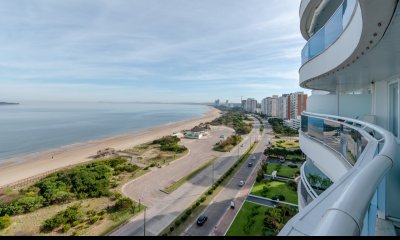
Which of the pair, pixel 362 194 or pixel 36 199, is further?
pixel 36 199

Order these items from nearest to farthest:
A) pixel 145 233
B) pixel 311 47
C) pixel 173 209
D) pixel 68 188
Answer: pixel 311 47
pixel 145 233
pixel 173 209
pixel 68 188

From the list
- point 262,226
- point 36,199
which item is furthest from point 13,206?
point 262,226

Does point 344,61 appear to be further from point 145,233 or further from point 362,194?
point 145,233

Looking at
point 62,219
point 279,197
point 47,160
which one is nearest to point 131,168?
point 62,219

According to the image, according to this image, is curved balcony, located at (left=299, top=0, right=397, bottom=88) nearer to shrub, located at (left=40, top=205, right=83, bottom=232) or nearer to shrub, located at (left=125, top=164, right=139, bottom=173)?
shrub, located at (left=40, top=205, right=83, bottom=232)

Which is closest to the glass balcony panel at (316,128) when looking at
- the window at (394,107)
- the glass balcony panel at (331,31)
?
the window at (394,107)

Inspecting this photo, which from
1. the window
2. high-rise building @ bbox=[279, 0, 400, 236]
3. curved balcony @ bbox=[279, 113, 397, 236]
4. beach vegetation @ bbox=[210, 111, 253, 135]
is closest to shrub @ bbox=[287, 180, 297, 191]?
high-rise building @ bbox=[279, 0, 400, 236]

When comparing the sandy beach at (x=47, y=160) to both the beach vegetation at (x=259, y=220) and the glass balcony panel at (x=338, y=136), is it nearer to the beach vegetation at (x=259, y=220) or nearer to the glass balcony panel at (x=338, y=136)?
the beach vegetation at (x=259, y=220)
